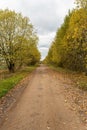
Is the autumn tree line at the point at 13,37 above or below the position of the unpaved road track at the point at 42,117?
above

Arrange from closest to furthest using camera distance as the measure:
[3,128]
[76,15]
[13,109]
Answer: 1. [3,128]
2. [13,109]
3. [76,15]

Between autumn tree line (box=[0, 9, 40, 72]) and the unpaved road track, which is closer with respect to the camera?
the unpaved road track

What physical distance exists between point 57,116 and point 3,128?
2.57 m

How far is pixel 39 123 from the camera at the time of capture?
9.95 meters

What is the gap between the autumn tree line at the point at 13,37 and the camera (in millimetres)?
45062

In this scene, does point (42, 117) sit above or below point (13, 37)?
below

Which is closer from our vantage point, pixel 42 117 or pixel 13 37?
pixel 42 117

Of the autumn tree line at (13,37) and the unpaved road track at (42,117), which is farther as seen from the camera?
the autumn tree line at (13,37)

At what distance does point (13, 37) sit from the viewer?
151 feet

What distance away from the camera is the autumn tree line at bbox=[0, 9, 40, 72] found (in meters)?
45.1

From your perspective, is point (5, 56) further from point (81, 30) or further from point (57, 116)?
point (57, 116)

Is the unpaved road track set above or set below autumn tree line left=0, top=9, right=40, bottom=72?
below

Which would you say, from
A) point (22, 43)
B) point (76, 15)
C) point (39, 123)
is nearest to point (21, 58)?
point (22, 43)

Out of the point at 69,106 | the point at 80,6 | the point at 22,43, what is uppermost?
the point at 80,6
